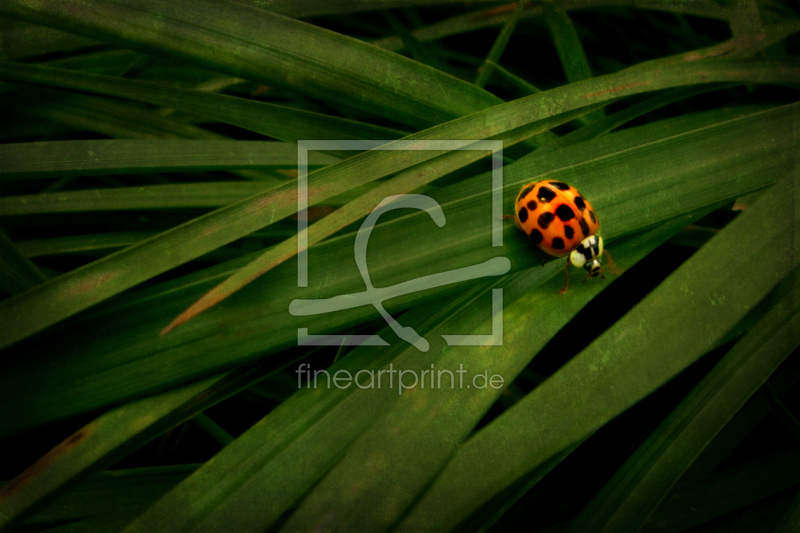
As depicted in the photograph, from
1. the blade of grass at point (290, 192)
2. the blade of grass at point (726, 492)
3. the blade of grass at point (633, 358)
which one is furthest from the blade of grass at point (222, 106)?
the blade of grass at point (726, 492)

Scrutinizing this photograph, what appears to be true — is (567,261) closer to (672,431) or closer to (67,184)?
(672,431)

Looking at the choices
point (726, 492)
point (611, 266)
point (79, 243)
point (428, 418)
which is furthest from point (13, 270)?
point (726, 492)

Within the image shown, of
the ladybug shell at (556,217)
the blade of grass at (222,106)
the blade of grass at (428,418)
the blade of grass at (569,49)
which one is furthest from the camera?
the blade of grass at (569,49)

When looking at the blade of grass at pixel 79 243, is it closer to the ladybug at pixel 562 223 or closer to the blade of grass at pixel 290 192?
the blade of grass at pixel 290 192

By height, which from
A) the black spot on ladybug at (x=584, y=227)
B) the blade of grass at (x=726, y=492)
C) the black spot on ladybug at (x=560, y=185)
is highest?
the black spot on ladybug at (x=560, y=185)

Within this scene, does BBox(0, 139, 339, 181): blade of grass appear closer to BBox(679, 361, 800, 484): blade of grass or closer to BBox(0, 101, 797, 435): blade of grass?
BBox(0, 101, 797, 435): blade of grass

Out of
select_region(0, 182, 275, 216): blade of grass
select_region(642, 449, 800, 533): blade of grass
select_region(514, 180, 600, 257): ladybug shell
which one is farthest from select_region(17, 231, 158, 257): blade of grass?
select_region(642, 449, 800, 533): blade of grass

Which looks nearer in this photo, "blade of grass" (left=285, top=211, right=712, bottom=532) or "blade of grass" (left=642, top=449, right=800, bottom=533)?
"blade of grass" (left=285, top=211, right=712, bottom=532)
